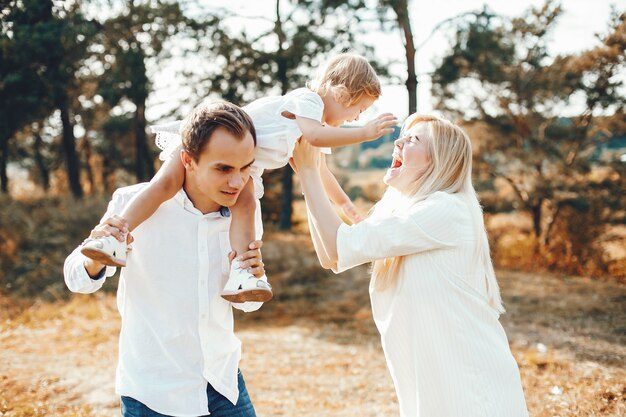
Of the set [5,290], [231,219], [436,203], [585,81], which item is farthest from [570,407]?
[585,81]

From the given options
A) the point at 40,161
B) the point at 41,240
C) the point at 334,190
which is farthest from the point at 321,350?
the point at 40,161

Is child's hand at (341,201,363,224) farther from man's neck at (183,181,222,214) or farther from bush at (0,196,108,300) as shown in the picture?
bush at (0,196,108,300)

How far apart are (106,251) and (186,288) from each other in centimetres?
29

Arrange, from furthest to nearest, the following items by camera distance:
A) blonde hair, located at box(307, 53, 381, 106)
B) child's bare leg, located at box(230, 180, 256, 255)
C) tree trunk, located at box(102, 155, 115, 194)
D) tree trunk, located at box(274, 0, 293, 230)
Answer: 1. tree trunk, located at box(102, 155, 115, 194)
2. tree trunk, located at box(274, 0, 293, 230)
3. blonde hair, located at box(307, 53, 381, 106)
4. child's bare leg, located at box(230, 180, 256, 255)

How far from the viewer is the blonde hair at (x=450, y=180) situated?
2.20 meters

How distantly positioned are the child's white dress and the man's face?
386 millimetres

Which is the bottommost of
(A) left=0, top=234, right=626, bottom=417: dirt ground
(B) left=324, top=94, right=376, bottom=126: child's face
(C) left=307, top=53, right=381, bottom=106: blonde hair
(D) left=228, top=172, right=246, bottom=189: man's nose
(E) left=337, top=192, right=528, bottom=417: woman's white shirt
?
(A) left=0, top=234, right=626, bottom=417: dirt ground

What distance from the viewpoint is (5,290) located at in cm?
1039

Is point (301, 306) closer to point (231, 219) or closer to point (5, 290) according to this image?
point (5, 290)

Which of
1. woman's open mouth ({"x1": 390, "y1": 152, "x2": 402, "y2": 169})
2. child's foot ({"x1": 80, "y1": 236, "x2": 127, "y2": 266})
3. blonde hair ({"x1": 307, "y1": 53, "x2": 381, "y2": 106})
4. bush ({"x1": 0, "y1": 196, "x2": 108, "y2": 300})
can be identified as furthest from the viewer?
bush ({"x1": 0, "y1": 196, "x2": 108, "y2": 300})

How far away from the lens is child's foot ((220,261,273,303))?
2041 millimetres

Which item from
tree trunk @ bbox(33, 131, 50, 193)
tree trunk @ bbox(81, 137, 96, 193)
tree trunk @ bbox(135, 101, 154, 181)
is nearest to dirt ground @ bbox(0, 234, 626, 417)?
tree trunk @ bbox(135, 101, 154, 181)

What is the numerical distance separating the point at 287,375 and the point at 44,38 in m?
7.92

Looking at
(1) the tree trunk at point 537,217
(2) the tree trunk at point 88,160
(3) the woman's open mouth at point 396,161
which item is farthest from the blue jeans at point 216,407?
(2) the tree trunk at point 88,160
